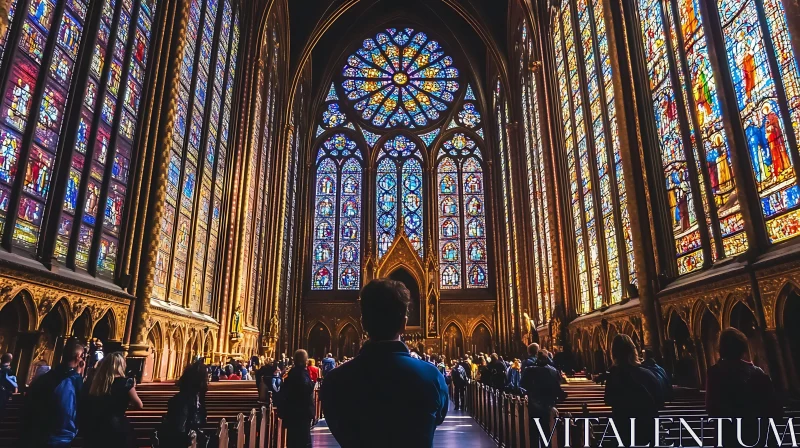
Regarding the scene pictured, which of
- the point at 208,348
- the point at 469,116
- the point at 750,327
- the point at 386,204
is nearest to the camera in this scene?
the point at 750,327

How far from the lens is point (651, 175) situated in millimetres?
12562

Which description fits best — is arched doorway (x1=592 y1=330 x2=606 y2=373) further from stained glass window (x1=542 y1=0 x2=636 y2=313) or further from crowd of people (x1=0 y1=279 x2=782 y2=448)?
crowd of people (x1=0 y1=279 x2=782 y2=448)

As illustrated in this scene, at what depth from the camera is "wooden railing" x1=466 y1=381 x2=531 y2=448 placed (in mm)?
6516

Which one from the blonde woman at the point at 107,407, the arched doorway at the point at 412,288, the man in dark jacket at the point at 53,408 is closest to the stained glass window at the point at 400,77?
the arched doorway at the point at 412,288

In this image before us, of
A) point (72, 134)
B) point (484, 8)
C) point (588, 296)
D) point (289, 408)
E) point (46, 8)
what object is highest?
point (484, 8)

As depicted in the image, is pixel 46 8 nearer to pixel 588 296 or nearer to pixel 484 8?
pixel 588 296

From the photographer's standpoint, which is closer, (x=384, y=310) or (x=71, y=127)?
(x=384, y=310)

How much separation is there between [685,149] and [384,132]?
23.5m

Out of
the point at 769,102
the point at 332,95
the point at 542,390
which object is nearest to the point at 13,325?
the point at 542,390

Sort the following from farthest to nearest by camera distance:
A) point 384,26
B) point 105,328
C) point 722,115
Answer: point 384,26, point 105,328, point 722,115

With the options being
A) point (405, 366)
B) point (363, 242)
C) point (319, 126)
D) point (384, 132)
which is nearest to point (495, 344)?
point (363, 242)

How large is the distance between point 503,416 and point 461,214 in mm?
23714

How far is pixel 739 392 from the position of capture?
321 cm

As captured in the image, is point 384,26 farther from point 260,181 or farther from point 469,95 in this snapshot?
point 260,181
